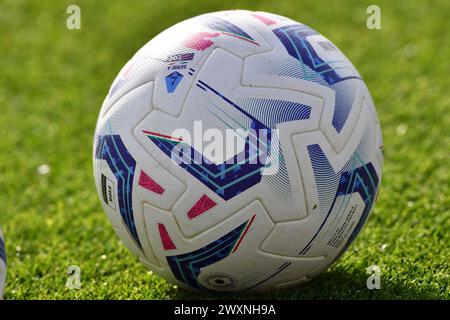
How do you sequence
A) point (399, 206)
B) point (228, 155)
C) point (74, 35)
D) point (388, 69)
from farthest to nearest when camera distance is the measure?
point (74, 35) < point (388, 69) < point (399, 206) < point (228, 155)

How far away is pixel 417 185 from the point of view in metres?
6.18

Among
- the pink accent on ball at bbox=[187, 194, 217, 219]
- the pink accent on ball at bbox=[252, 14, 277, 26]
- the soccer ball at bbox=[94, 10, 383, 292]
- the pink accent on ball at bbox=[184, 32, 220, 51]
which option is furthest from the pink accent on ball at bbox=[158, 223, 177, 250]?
the pink accent on ball at bbox=[252, 14, 277, 26]

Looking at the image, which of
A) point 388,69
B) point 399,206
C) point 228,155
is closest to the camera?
point 228,155

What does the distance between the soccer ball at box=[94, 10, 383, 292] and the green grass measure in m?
0.48

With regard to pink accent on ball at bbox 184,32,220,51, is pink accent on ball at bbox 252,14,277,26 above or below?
above

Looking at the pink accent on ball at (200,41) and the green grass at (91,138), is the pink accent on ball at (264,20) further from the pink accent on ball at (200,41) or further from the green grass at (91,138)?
the green grass at (91,138)

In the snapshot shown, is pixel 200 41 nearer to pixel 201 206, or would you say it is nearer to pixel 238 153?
pixel 238 153

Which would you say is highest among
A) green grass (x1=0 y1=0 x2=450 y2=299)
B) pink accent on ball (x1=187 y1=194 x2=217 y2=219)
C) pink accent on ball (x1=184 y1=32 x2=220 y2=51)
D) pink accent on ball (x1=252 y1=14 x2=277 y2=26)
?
pink accent on ball (x1=252 y1=14 x2=277 y2=26)

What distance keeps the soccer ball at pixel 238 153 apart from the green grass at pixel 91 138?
48 cm

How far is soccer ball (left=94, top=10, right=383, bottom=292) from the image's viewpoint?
422cm

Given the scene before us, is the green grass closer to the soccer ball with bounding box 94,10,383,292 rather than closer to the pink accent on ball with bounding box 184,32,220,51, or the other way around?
the soccer ball with bounding box 94,10,383,292
